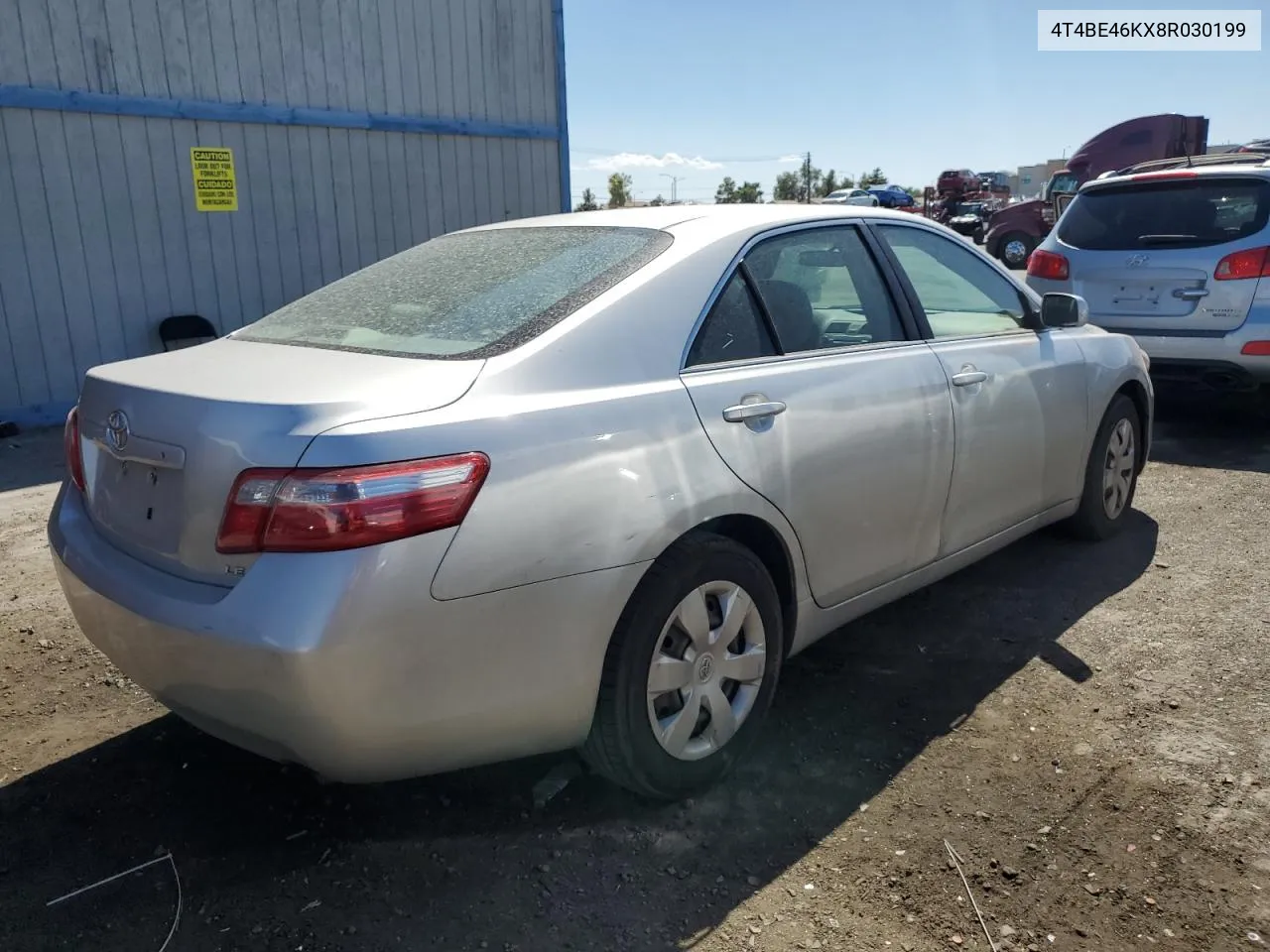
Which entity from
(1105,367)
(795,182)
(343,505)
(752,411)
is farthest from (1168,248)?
(795,182)

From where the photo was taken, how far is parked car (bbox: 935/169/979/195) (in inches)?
1489

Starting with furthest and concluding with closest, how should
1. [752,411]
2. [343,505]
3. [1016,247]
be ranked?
[1016,247]
[752,411]
[343,505]

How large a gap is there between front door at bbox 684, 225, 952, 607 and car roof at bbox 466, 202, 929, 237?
3.0 inches

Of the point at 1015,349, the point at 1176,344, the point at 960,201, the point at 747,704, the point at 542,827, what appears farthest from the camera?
the point at 960,201

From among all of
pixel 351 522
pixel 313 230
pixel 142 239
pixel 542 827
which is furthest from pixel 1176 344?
pixel 142 239

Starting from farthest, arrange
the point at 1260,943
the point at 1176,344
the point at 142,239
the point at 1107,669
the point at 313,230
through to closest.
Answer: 1. the point at 313,230
2. the point at 142,239
3. the point at 1176,344
4. the point at 1107,669
5. the point at 1260,943

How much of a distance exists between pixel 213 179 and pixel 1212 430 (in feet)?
26.2

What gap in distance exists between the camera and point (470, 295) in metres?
2.86

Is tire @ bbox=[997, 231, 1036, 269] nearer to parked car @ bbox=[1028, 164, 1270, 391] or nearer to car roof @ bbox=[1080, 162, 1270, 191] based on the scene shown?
car roof @ bbox=[1080, 162, 1270, 191]

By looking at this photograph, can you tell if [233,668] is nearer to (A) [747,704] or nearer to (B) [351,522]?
(B) [351,522]

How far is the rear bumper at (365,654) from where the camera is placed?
2.05 m

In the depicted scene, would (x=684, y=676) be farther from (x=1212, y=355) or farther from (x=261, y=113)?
(x=261, y=113)

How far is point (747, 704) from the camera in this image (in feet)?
9.41

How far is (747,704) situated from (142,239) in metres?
7.28
